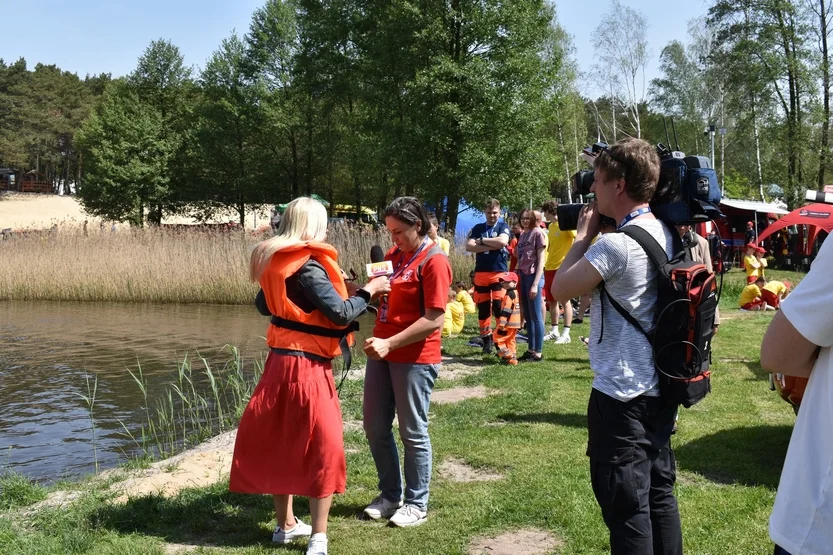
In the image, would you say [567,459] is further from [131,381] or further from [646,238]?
A: [131,381]

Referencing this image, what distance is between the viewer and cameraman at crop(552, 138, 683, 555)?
277 cm

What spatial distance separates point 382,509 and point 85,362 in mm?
8617

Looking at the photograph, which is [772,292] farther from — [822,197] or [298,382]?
[298,382]

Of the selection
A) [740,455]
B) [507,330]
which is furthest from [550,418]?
[507,330]

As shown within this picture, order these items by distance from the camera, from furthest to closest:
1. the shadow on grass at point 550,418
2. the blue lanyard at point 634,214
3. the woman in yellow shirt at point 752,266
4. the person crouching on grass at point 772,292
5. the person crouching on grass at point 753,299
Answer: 1. the woman in yellow shirt at point 752,266
2. the person crouching on grass at point 753,299
3. the person crouching on grass at point 772,292
4. the shadow on grass at point 550,418
5. the blue lanyard at point 634,214

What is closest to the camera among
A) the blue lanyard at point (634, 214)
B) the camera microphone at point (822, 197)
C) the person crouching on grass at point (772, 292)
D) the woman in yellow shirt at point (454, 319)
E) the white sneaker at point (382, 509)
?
the blue lanyard at point (634, 214)

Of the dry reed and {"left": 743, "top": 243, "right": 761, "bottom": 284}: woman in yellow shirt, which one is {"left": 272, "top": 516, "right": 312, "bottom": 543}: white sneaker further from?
{"left": 743, "top": 243, "right": 761, "bottom": 284}: woman in yellow shirt

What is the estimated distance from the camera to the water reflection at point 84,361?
7426mm

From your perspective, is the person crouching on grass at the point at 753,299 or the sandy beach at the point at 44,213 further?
the sandy beach at the point at 44,213

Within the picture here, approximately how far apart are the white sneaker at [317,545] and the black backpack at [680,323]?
2012mm

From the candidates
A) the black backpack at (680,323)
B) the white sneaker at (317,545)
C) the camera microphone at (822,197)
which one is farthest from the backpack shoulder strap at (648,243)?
the white sneaker at (317,545)

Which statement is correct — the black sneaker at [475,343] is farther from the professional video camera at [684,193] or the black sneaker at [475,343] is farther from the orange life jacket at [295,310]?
the professional video camera at [684,193]

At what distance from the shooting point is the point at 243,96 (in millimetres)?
43000

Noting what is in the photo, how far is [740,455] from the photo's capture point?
5.61 m
